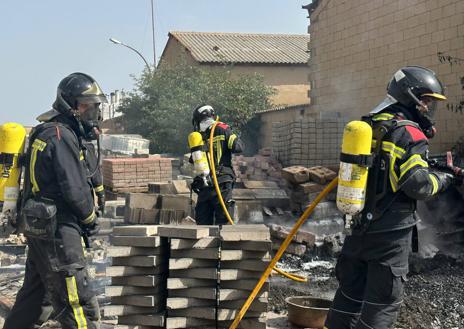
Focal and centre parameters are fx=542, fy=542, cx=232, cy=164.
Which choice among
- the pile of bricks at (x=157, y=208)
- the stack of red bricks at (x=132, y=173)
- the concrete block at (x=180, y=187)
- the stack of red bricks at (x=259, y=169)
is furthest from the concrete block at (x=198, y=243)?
the stack of red bricks at (x=132, y=173)

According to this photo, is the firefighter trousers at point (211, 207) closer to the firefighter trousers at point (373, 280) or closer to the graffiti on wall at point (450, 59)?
the firefighter trousers at point (373, 280)

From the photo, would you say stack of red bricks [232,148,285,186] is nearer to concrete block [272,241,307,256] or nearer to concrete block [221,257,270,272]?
concrete block [272,241,307,256]

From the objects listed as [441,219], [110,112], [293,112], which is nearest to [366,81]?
[293,112]

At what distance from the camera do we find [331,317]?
409 centimetres

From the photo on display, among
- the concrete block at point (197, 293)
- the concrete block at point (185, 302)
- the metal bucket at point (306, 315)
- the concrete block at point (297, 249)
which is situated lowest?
the metal bucket at point (306, 315)

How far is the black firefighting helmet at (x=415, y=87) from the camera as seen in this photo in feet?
13.0

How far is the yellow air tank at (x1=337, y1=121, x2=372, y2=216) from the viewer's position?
12.2ft

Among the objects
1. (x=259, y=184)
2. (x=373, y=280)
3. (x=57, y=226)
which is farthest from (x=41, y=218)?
(x=259, y=184)

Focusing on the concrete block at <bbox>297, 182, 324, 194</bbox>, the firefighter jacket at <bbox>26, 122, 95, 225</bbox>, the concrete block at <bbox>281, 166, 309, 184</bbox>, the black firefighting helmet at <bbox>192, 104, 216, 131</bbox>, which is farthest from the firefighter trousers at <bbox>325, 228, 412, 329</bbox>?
the concrete block at <bbox>281, 166, 309, 184</bbox>

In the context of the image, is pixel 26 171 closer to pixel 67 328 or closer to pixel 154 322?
pixel 67 328

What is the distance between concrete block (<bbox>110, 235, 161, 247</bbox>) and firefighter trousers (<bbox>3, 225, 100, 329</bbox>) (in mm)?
296

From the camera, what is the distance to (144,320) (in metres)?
4.25

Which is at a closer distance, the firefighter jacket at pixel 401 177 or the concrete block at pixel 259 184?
the firefighter jacket at pixel 401 177

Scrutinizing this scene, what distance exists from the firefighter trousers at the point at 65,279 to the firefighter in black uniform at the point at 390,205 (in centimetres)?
184
